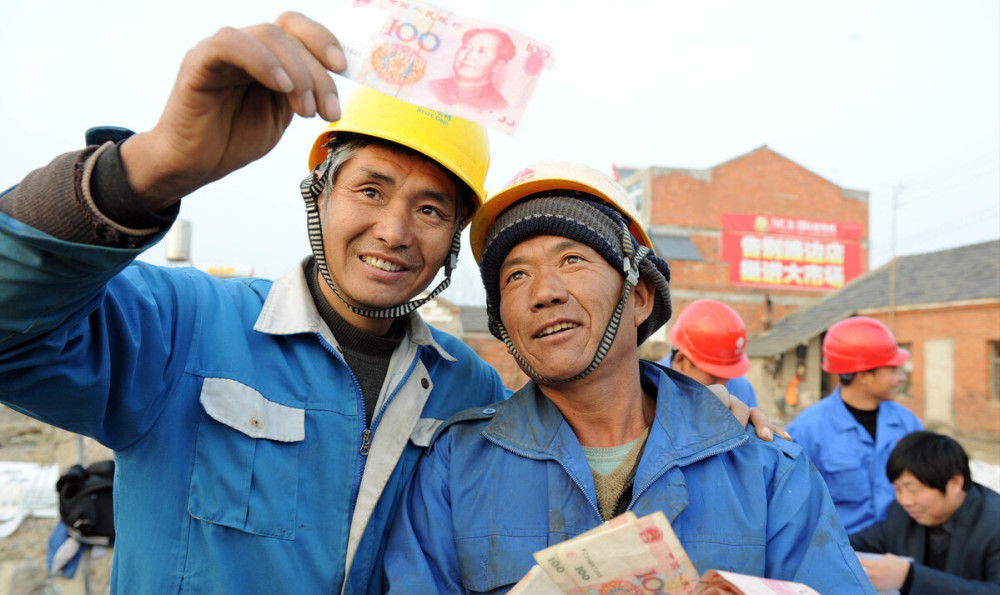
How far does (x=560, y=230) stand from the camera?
227 centimetres

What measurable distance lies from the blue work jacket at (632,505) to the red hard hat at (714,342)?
3622mm

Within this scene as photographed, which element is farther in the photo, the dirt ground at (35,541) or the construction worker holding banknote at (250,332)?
the dirt ground at (35,541)

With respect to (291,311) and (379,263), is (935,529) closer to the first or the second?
(379,263)

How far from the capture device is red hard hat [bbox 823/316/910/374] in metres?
5.20

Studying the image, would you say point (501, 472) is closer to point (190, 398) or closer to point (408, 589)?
point (408, 589)

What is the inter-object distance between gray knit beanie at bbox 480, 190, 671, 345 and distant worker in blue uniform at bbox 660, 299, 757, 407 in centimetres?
343

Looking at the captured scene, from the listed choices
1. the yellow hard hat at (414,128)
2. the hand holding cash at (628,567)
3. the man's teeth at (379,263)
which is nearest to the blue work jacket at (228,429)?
the man's teeth at (379,263)

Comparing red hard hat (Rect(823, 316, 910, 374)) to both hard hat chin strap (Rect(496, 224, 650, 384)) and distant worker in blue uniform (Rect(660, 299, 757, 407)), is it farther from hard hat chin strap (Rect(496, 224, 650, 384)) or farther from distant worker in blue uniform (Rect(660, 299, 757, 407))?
hard hat chin strap (Rect(496, 224, 650, 384))

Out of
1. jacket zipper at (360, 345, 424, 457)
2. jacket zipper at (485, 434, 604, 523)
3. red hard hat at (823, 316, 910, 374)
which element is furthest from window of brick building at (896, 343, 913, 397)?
jacket zipper at (360, 345, 424, 457)

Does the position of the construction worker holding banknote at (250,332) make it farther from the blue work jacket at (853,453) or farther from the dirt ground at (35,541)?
the blue work jacket at (853,453)

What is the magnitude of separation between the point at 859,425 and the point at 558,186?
13.0ft

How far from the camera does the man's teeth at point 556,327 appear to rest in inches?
87.5

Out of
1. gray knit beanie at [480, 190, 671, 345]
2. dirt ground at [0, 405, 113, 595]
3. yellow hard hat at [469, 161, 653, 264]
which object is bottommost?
dirt ground at [0, 405, 113, 595]

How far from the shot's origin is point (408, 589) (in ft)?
6.20
